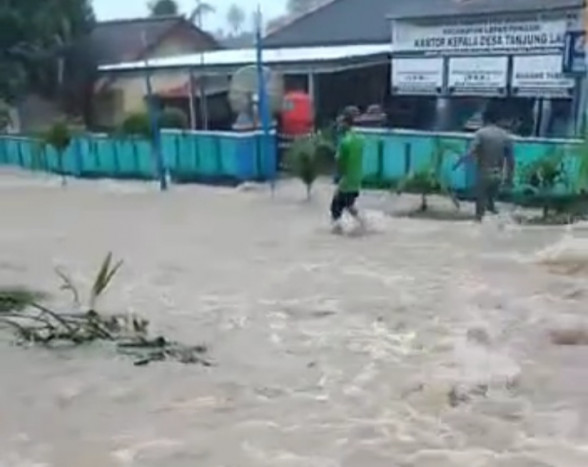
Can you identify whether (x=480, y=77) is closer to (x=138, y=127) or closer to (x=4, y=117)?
(x=138, y=127)

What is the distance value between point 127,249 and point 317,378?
22.1 feet

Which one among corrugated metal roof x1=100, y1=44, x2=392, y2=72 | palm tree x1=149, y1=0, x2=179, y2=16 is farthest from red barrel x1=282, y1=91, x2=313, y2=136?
palm tree x1=149, y1=0, x2=179, y2=16

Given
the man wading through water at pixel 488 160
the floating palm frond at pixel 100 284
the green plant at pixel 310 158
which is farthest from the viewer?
the green plant at pixel 310 158

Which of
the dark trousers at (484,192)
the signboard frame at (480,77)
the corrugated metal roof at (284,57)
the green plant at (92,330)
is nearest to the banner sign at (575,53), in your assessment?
the signboard frame at (480,77)

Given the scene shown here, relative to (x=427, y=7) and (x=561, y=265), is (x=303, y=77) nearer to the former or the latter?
(x=427, y=7)

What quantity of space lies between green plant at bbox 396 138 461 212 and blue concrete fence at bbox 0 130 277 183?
4.32 m

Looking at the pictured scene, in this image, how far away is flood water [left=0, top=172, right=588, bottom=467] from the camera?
6141mm

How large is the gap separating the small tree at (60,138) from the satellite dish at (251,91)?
3.97 meters

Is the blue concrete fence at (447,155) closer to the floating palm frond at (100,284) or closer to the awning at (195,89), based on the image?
the floating palm frond at (100,284)

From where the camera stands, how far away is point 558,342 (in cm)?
823

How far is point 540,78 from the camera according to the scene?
22.0 metres

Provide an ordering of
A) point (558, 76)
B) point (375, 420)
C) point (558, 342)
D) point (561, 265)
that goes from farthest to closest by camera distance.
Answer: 1. point (558, 76)
2. point (561, 265)
3. point (558, 342)
4. point (375, 420)

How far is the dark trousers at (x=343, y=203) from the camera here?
47.3 feet

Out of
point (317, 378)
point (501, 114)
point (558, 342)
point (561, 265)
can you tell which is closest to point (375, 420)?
point (317, 378)
